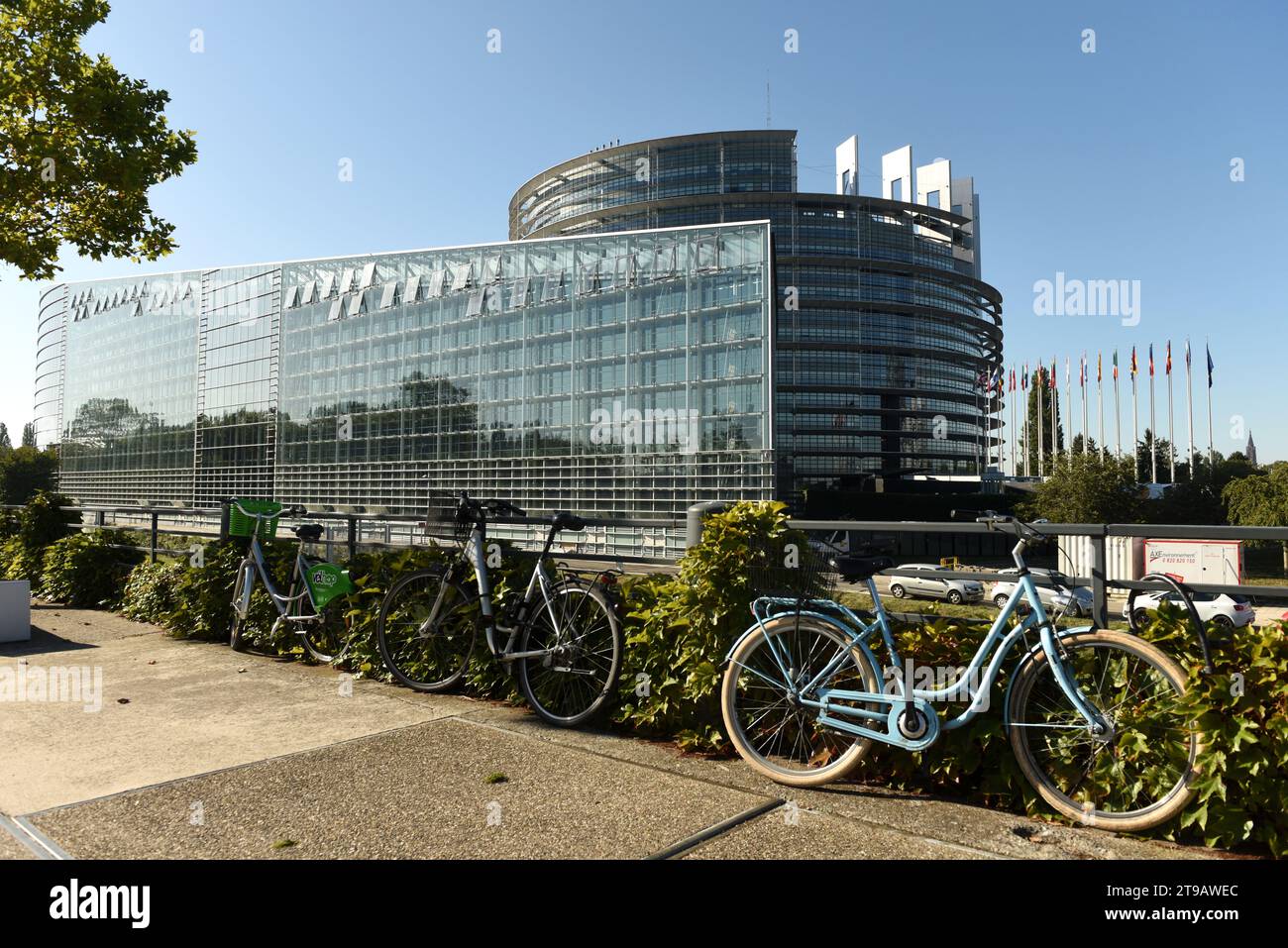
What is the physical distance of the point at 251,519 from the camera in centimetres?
795

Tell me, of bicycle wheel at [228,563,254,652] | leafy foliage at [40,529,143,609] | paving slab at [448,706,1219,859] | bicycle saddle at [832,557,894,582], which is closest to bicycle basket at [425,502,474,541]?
paving slab at [448,706,1219,859]

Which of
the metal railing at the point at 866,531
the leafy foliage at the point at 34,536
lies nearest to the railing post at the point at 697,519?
the metal railing at the point at 866,531

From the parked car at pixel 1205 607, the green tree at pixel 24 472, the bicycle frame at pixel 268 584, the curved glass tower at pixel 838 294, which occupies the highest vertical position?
the curved glass tower at pixel 838 294

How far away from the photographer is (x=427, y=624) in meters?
6.05

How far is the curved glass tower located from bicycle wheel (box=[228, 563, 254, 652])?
8362cm

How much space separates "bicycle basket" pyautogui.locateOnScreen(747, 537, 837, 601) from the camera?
438cm

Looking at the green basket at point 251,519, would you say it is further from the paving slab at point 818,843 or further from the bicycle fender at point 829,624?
the paving slab at point 818,843

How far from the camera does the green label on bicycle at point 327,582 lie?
6996 mm

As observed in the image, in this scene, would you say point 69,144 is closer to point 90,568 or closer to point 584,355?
point 90,568

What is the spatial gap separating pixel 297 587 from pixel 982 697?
6133 mm

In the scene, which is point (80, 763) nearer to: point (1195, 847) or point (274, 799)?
point (274, 799)

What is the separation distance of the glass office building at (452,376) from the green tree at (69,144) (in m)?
37.8

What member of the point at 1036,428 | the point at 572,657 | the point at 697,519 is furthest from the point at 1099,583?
the point at 1036,428
